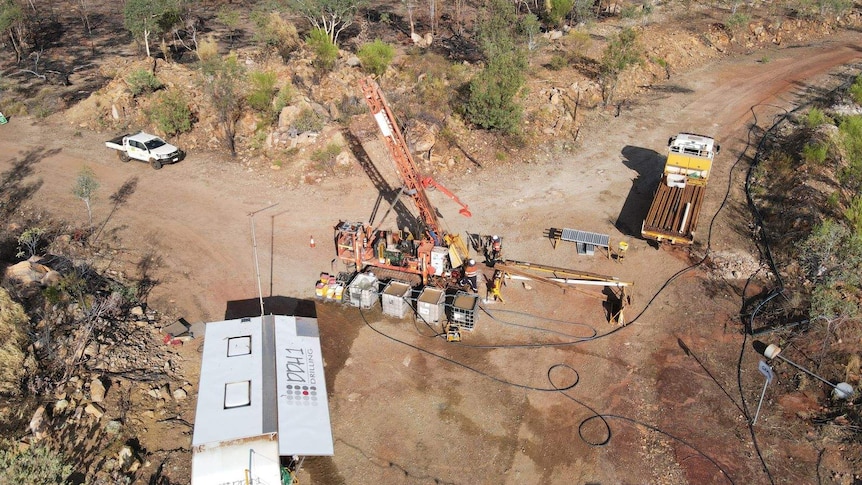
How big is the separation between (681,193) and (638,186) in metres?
3.72

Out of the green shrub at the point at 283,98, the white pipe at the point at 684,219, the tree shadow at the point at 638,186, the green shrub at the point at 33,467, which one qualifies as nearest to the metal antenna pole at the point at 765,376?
the white pipe at the point at 684,219

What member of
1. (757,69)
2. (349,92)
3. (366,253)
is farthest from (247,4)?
(757,69)

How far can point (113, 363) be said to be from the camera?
19.1 m

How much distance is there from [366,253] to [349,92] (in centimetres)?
1671

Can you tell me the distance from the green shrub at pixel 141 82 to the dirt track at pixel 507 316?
377 centimetres

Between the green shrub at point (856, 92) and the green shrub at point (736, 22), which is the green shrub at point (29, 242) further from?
the green shrub at point (736, 22)

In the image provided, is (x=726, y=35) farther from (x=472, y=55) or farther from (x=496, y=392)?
(x=496, y=392)

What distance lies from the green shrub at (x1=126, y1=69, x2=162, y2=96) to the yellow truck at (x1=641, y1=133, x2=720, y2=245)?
1206 inches

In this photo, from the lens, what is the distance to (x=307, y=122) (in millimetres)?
33125

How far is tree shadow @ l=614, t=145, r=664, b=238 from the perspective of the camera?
27.6 meters

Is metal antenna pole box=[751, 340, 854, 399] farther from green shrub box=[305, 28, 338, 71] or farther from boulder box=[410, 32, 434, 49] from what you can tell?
boulder box=[410, 32, 434, 49]

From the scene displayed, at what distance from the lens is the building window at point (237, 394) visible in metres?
15.7

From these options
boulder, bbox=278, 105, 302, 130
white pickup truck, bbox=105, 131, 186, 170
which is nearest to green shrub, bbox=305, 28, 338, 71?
boulder, bbox=278, 105, 302, 130

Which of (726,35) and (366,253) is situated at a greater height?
(726,35)
